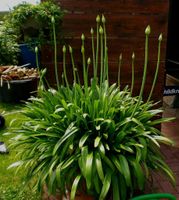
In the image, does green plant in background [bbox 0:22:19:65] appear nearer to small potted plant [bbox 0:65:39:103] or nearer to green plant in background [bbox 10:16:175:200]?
green plant in background [bbox 10:16:175:200]

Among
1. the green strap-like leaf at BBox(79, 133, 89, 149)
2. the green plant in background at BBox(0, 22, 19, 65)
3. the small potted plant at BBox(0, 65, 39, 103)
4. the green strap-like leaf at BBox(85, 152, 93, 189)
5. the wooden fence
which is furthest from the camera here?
Answer: the small potted plant at BBox(0, 65, 39, 103)

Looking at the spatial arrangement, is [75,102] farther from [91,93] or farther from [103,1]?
[103,1]

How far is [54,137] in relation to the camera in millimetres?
2404

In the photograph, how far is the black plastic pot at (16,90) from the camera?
5.34 metres

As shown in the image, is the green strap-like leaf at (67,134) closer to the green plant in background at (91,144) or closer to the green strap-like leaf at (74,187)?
the green plant in background at (91,144)

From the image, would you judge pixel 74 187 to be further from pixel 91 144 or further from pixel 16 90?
pixel 16 90

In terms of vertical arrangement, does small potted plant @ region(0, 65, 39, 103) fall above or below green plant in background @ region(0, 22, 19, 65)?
below

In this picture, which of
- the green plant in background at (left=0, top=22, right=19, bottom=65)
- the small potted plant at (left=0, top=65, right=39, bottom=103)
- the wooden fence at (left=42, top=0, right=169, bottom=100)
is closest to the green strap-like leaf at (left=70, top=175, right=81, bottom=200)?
the green plant in background at (left=0, top=22, right=19, bottom=65)

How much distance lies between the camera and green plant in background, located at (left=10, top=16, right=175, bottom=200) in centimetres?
221

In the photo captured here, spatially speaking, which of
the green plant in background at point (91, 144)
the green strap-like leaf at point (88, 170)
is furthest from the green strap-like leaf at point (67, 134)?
the green strap-like leaf at point (88, 170)

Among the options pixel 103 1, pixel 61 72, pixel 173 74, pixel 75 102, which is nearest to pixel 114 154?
pixel 75 102

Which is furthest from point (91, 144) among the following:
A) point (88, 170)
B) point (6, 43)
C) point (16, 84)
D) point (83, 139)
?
point (16, 84)

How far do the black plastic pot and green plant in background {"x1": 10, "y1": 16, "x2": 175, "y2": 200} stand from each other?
2.80 m

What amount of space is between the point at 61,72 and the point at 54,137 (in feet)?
4.61
